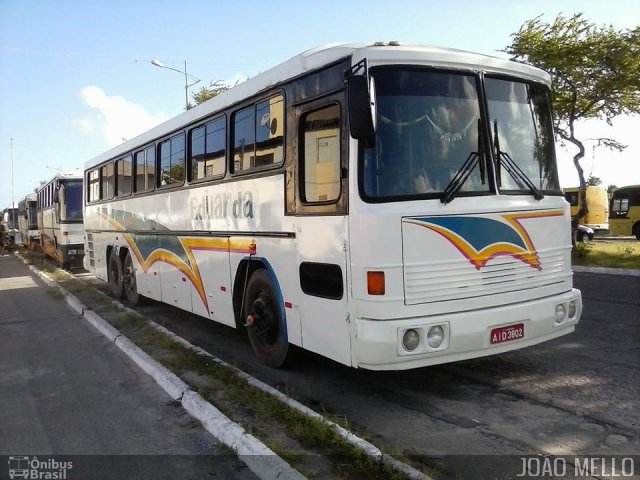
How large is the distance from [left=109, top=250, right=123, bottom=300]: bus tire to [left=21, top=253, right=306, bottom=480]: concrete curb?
14.3 feet

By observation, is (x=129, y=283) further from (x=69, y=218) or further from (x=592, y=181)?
(x=592, y=181)

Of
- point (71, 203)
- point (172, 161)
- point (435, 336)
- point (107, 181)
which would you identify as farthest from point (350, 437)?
point (71, 203)

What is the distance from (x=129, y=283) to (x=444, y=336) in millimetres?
8142

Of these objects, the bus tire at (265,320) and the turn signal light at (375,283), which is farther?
the bus tire at (265,320)

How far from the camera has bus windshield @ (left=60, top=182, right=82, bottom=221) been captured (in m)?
18.0

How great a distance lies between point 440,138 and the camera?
15.1ft

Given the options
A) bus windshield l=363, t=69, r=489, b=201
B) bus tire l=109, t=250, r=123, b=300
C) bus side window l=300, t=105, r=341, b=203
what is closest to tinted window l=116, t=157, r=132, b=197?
bus tire l=109, t=250, r=123, b=300

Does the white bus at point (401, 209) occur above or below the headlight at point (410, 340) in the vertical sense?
above

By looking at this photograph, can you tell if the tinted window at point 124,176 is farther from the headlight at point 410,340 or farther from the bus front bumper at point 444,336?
the headlight at point 410,340

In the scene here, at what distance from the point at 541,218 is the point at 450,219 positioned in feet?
3.59

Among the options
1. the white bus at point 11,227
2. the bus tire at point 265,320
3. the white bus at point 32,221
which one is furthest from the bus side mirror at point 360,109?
the white bus at point 11,227

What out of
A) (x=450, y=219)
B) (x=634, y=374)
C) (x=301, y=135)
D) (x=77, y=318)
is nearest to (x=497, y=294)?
(x=450, y=219)

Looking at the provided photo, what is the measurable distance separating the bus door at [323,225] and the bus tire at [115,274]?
7.41 metres

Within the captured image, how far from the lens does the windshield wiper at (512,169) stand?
4.80m
